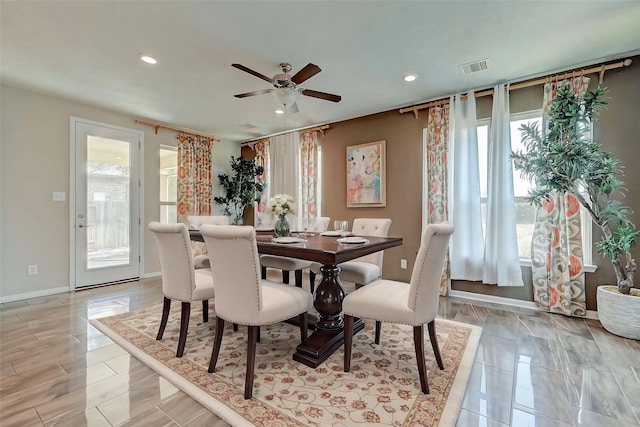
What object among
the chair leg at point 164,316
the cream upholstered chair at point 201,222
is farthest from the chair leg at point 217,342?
the cream upholstered chair at point 201,222

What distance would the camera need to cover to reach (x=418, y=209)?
400cm

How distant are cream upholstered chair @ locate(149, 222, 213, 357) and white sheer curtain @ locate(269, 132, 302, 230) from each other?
2956mm

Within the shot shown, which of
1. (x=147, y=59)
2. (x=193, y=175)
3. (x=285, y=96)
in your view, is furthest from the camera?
(x=193, y=175)

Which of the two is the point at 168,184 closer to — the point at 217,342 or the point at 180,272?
the point at 180,272

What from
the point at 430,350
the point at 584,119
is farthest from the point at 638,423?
the point at 584,119

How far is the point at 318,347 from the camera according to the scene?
208cm

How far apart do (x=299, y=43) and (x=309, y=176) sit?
2.65m

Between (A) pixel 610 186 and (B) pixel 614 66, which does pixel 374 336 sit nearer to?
(A) pixel 610 186

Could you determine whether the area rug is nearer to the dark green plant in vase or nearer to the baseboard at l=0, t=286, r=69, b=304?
the dark green plant in vase

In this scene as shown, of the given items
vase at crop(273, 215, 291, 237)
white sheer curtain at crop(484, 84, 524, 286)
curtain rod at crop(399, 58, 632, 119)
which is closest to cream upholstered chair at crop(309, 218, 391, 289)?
vase at crop(273, 215, 291, 237)

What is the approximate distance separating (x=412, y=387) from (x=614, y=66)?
3.56m

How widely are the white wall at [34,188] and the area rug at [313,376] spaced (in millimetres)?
1856

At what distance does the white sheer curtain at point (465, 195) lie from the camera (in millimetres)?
3502

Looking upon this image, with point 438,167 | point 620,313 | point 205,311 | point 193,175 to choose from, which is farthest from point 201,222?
point 620,313
